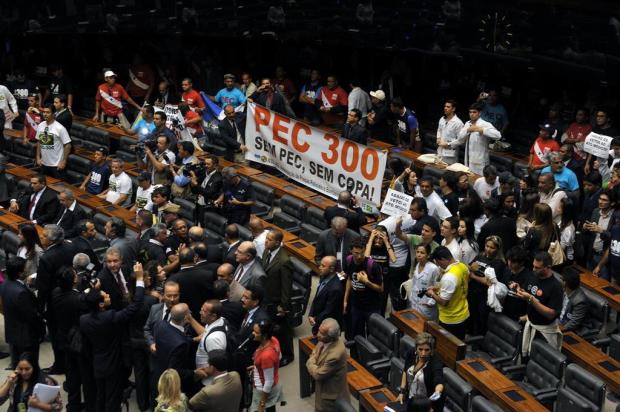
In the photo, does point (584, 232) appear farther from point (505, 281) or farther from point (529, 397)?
point (529, 397)

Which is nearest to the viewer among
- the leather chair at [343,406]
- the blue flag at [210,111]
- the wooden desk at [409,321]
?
the leather chair at [343,406]

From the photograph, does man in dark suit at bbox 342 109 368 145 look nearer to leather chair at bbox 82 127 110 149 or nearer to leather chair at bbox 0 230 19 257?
leather chair at bbox 0 230 19 257

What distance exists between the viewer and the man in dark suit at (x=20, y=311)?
1091 cm

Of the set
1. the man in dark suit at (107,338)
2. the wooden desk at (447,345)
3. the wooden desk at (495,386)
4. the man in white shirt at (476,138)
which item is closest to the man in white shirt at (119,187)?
the man in dark suit at (107,338)

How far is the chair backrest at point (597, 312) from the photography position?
445 inches

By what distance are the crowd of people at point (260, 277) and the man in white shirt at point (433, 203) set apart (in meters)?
0.01

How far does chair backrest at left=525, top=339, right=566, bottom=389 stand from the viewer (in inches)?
397

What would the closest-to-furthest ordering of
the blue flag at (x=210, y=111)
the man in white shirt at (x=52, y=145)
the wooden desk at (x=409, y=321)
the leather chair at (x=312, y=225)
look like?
the wooden desk at (x=409, y=321) → the leather chair at (x=312, y=225) → the man in white shirt at (x=52, y=145) → the blue flag at (x=210, y=111)

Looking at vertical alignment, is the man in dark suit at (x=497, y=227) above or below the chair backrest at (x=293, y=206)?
above

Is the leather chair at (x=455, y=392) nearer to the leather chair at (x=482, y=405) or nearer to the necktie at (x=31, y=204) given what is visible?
the leather chair at (x=482, y=405)

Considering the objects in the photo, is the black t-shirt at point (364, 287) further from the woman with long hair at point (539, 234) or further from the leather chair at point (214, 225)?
the leather chair at point (214, 225)

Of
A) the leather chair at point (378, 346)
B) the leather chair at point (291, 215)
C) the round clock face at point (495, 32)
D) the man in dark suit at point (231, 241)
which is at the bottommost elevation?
the leather chair at point (291, 215)

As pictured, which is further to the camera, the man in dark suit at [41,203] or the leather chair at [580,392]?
the man in dark suit at [41,203]

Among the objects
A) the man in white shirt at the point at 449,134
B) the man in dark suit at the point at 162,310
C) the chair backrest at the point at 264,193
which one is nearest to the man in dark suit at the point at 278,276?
the man in dark suit at the point at 162,310
